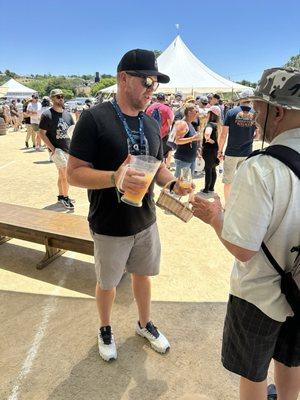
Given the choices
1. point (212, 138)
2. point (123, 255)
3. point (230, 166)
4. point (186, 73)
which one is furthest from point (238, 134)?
point (186, 73)

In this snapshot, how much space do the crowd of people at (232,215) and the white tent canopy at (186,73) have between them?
1527 centimetres

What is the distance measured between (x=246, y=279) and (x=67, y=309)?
87.2 inches

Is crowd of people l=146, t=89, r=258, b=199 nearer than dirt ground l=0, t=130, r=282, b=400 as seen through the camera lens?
No

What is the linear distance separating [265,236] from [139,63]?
1377 millimetres

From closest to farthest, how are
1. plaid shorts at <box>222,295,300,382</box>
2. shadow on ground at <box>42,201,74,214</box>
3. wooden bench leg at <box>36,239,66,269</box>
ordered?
1. plaid shorts at <box>222,295,300,382</box>
2. wooden bench leg at <box>36,239,66,269</box>
3. shadow on ground at <box>42,201,74,214</box>

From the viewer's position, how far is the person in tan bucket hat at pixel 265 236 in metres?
1.37

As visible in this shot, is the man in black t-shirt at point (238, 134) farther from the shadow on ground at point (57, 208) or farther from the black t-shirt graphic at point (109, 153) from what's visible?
the black t-shirt graphic at point (109, 153)

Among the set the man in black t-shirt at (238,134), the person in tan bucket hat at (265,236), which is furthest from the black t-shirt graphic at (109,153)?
the man in black t-shirt at (238,134)

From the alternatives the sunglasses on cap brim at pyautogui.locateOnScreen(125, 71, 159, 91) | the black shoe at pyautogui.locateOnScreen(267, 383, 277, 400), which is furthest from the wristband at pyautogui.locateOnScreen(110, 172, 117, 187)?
the black shoe at pyautogui.locateOnScreen(267, 383, 277, 400)

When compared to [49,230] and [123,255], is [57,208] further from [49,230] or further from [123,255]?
[123,255]

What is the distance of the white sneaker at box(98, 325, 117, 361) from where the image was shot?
2643 millimetres

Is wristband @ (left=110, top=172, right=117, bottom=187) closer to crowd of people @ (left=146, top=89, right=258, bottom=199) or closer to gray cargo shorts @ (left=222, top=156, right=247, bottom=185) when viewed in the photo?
crowd of people @ (left=146, top=89, right=258, bottom=199)

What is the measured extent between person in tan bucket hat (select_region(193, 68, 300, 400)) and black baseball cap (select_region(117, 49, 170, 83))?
915 millimetres

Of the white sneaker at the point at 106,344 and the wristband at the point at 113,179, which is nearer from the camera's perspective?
the wristband at the point at 113,179
